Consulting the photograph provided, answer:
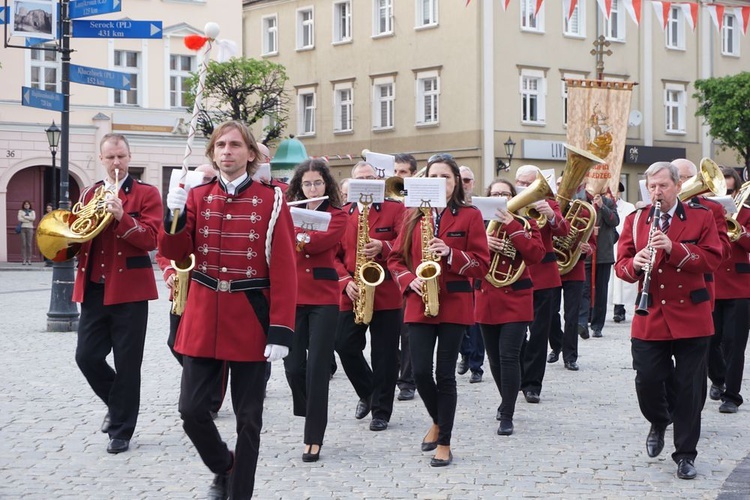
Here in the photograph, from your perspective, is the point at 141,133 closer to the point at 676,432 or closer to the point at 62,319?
the point at 62,319

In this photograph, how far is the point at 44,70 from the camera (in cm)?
3975

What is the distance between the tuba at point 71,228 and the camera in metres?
8.18

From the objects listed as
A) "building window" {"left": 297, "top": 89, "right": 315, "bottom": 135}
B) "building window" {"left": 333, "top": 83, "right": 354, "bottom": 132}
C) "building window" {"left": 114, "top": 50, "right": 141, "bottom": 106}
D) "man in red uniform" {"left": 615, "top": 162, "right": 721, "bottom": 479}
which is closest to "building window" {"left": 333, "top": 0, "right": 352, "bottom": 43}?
"building window" {"left": 333, "top": 83, "right": 354, "bottom": 132}

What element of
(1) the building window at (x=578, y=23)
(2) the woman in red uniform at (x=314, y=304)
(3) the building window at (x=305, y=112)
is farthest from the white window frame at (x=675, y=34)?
(2) the woman in red uniform at (x=314, y=304)

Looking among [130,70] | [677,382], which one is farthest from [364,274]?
[130,70]

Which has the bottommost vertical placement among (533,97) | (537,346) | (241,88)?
(537,346)

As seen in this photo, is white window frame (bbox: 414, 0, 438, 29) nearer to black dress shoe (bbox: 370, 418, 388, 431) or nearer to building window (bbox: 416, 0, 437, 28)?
building window (bbox: 416, 0, 437, 28)

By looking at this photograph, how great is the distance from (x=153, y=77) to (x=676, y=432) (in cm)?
3542

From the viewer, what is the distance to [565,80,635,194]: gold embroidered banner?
1033 inches

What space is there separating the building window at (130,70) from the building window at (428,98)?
32.5 feet

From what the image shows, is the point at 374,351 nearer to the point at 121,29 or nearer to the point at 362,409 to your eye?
the point at 362,409

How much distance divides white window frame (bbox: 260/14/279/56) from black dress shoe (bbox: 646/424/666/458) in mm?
44158

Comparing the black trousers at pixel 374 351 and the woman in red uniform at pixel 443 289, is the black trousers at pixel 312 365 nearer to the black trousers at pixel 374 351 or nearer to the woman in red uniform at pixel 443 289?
the woman in red uniform at pixel 443 289

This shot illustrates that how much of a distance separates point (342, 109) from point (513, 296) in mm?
39487
